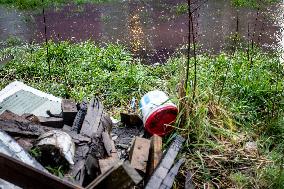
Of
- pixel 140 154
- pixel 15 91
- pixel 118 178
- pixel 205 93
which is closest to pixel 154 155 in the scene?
pixel 140 154

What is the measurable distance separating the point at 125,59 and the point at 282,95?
11.0 feet

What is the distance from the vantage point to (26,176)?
8.17ft

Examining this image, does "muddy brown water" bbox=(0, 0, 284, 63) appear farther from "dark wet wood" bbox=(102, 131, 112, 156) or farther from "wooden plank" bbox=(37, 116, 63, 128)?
"dark wet wood" bbox=(102, 131, 112, 156)

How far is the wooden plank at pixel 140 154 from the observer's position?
3.55 meters

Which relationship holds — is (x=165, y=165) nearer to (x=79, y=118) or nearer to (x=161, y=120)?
(x=161, y=120)

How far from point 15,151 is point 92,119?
1.16m

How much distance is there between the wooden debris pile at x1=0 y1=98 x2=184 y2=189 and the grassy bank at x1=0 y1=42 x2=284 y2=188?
0.41 meters

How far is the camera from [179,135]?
414cm

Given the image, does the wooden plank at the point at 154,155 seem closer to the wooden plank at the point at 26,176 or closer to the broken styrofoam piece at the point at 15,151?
the broken styrofoam piece at the point at 15,151

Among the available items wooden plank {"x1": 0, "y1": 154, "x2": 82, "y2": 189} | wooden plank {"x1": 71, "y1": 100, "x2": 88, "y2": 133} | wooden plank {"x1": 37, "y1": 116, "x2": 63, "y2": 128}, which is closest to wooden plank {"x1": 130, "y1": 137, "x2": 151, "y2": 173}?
wooden plank {"x1": 71, "y1": 100, "x2": 88, "y2": 133}

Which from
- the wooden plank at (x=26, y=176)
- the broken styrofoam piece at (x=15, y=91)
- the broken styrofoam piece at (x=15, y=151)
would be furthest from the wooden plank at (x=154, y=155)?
the broken styrofoam piece at (x=15, y=91)

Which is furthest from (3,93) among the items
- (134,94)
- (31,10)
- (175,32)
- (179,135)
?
(31,10)

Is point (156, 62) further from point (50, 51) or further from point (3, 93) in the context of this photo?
point (3, 93)

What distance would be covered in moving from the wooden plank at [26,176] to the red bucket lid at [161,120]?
1.92m
